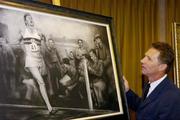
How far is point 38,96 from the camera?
1370 millimetres

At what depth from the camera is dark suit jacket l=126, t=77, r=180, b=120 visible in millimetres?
1918

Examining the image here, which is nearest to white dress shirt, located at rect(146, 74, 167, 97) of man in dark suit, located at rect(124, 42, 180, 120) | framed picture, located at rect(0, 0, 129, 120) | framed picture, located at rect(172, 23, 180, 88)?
man in dark suit, located at rect(124, 42, 180, 120)

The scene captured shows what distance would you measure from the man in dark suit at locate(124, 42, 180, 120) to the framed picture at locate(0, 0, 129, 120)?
24 cm

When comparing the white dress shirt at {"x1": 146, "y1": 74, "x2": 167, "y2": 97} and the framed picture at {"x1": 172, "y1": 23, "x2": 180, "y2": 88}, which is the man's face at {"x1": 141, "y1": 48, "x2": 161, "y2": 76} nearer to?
the white dress shirt at {"x1": 146, "y1": 74, "x2": 167, "y2": 97}

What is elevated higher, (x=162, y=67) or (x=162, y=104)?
(x=162, y=67)

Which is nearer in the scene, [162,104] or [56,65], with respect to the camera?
[56,65]

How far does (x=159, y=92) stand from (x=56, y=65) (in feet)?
2.74

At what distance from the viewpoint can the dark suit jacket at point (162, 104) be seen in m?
→ 1.92

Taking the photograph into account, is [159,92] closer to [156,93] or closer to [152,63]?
[156,93]

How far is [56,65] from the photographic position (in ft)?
4.88

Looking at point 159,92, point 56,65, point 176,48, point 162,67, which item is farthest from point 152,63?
point 56,65

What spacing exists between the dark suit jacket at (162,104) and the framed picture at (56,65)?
229 millimetres

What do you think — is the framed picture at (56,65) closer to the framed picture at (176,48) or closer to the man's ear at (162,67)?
the man's ear at (162,67)

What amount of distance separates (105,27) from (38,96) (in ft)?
2.20
